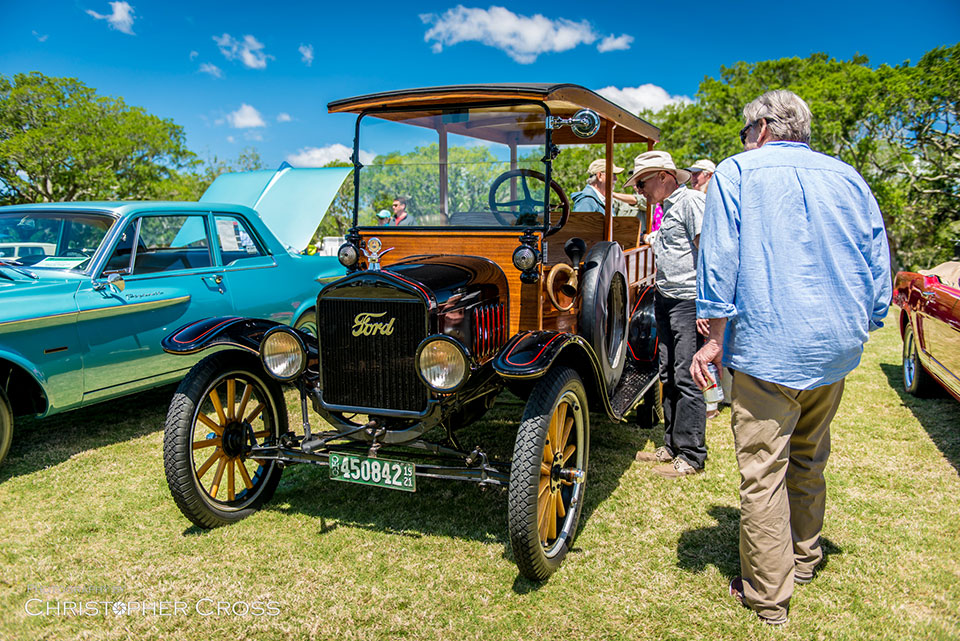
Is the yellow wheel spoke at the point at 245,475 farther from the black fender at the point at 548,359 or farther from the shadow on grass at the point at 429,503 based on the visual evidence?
the black fender at the point at 548,359

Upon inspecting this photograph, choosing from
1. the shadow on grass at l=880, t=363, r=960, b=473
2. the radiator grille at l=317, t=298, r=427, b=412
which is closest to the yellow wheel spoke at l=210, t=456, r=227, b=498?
the radiator grille at l=317, t=298, r=427, b=412

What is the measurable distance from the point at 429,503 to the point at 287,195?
20.6ft

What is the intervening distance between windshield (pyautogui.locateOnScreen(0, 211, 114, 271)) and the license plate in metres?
3.11

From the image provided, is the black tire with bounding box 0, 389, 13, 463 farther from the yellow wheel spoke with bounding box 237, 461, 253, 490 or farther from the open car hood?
the open car hood

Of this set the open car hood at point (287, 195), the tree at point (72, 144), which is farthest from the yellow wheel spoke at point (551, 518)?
the tree at point (72, 144)

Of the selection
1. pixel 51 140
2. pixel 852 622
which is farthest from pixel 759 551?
pixel 51 140

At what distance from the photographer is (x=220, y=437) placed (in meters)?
3.34

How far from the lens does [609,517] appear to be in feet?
11.4

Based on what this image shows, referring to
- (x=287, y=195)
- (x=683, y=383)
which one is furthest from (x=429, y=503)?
(x=287, y=195)

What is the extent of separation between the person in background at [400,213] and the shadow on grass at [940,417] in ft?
12.7

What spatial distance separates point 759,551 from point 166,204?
16.2 ft

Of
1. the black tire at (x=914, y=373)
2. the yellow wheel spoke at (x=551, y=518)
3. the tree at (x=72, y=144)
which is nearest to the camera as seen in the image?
the yellow wheel spoke at (x=551, y=518)

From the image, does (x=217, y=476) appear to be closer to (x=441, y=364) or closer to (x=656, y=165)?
(x=441, y=364)

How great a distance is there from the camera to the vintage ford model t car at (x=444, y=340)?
9.49ft
